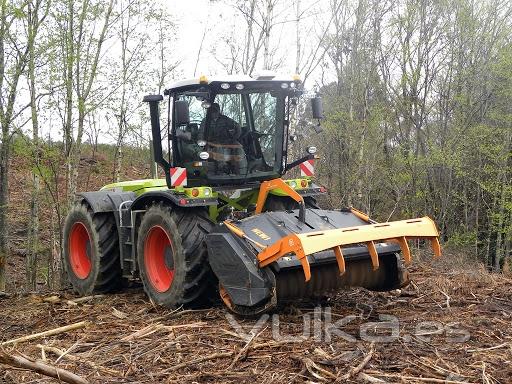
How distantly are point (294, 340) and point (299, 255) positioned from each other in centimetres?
67

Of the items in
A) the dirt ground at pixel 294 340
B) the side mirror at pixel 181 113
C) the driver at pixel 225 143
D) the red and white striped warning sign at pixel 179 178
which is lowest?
the dirt ground at pixel 294 340

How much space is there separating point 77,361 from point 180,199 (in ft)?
6.56

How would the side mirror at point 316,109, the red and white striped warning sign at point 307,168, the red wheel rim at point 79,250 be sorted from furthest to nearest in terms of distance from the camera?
the red wheel rim at point 79,250 → the red and white striped warning sign at point 307,168 → the side mirror at point 316,109

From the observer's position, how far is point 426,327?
16.4 ft

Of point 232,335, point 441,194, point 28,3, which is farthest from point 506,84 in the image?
point 232,335

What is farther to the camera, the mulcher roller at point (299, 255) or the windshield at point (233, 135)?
the windshield at point (233, 135)

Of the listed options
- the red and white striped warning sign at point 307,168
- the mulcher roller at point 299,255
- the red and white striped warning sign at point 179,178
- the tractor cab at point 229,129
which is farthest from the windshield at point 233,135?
the mulcher roller at point 299,255

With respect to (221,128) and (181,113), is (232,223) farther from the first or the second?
(221,128)

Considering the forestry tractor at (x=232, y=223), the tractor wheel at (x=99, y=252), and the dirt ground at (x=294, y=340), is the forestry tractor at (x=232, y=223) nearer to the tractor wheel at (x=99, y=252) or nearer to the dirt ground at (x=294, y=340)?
the tractor wheel at (x=99, y=252)

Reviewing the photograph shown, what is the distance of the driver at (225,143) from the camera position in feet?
21.3

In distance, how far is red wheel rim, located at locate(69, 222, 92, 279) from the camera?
316 inches

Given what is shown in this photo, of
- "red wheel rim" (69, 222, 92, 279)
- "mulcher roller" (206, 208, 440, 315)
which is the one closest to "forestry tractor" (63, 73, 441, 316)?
"mulcher roller" (206, 208, 440, 315)

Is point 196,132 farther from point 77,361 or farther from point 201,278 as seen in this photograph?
point 77,361

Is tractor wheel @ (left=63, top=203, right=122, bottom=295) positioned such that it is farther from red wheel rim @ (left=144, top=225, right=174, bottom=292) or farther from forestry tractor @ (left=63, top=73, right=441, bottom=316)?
red wheel rim @ (left=144, top=225, right=174, bottom=292)
